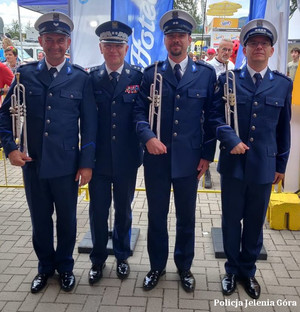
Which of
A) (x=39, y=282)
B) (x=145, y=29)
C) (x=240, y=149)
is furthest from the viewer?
(x=145, y=29)

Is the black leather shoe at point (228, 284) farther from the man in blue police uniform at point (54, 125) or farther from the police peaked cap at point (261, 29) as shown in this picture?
the police peaked cap at point (261, 29)

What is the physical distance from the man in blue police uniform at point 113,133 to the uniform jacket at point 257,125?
701 millimetres

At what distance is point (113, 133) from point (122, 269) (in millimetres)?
1257

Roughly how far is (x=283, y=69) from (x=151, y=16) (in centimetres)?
152

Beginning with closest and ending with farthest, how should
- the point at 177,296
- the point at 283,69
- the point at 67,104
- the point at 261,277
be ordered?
the point at 67,104, the point at 177,296, the point at 261,277, the point at 283,69

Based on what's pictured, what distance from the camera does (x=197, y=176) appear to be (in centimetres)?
298

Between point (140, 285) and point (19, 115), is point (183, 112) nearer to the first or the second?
point (19, 115)

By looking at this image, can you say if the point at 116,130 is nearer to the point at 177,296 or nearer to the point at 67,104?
the point at 67,104

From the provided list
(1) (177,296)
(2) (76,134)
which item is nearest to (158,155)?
(2) (76,134)

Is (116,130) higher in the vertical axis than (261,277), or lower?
higher

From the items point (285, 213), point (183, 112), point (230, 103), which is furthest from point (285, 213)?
point (183, 112)

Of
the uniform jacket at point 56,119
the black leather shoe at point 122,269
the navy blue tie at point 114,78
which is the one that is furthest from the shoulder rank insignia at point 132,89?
the black leather shoe at point 122,269

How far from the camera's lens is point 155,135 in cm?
283

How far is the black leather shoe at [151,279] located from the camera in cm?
311
